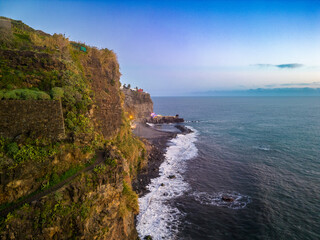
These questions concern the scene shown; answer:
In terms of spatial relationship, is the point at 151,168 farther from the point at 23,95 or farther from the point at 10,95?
the point at 10,95

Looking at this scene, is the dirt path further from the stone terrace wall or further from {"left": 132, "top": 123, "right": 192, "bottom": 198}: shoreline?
{"left": 132, "top": 123, "right": 192, "bottom": 198}: shoreline

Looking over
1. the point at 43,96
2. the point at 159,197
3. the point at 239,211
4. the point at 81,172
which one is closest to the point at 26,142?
the point at 43,96

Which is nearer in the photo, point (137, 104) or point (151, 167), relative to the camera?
point (151, 167)

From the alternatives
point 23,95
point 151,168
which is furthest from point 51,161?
point 151,168

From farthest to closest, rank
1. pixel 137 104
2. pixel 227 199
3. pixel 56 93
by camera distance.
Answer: pixel 137 104 < pixel 227 199 < pixel 56 93

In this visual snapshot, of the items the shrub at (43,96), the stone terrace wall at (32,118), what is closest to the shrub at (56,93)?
the shrub at (43,96)

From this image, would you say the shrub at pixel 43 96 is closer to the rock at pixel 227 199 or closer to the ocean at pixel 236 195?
the ocean at pixel 236 195
